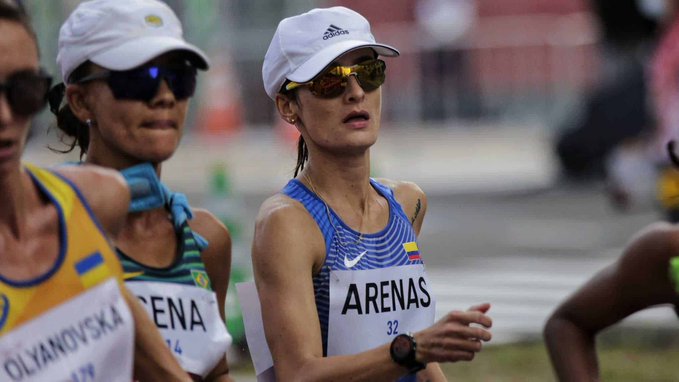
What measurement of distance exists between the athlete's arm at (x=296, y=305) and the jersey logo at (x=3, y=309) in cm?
119

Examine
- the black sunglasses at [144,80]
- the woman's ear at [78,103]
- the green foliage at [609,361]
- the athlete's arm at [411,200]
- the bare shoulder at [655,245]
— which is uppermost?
the black sunglasses at [144,80]

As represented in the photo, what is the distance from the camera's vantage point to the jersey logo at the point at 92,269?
10.9 feet

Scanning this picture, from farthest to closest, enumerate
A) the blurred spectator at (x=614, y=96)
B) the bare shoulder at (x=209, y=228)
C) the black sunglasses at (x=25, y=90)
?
the blurred spectator at (x=614, y=96), the bare shoulder at (x=209, y=228), the black sunglasses at (x=25, y=90)

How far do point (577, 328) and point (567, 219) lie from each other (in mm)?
13186

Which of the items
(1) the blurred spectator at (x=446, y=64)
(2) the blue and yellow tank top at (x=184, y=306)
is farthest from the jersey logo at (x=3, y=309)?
(1) the blurred spectator at (x=446, y=64)

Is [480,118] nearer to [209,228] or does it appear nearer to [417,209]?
[417,209]

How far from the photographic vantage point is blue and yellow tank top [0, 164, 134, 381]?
3219mm

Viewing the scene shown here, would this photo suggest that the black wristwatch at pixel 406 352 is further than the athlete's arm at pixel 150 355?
Yes

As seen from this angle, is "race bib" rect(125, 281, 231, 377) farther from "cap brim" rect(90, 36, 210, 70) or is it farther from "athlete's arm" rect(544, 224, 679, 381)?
"athlete's arm" rect(544, 224, 679, 381)

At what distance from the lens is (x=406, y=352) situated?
413 cm

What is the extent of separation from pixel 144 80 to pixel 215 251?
0.53 meters

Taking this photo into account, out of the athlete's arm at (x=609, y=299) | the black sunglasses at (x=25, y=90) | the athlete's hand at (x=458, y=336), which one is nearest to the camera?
the black sunglasses at (x=25, y=90)

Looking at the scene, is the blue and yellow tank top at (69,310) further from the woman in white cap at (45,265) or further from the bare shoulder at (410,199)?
the bare shoulder at (410,199)

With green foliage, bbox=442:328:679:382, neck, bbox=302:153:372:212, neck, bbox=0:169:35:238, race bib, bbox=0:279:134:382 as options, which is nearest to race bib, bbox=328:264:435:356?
neck, bbox=302:153:372:212
